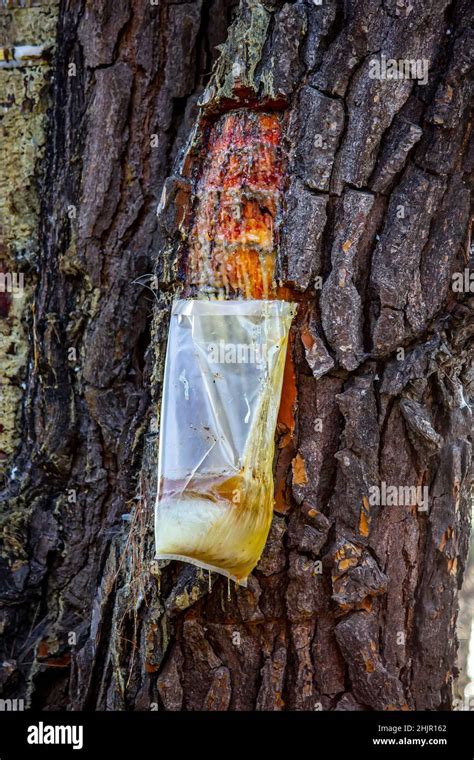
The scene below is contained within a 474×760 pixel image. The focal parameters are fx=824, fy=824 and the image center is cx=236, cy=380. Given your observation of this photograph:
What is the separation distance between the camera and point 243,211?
2168 mm

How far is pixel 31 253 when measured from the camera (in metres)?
2.75

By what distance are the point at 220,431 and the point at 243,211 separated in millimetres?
581

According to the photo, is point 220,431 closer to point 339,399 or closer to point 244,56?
point 339,399

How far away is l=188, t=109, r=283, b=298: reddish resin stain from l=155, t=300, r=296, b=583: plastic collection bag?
75 mm

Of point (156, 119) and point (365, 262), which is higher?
point (156, 119)

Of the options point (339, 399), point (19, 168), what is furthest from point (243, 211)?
point (19, 168)

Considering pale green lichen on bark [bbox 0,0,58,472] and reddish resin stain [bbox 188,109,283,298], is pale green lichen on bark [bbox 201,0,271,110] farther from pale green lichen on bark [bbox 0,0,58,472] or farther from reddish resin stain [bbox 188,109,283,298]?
pale green lichen on bark [bbox 0,0,58,472]

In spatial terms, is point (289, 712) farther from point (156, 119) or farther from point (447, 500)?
point (156, 119)

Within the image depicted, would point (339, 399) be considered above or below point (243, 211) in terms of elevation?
below

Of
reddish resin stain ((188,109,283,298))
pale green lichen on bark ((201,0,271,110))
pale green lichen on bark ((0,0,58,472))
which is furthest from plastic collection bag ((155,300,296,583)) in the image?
pale green lichen on bark ((0,0,58,472))

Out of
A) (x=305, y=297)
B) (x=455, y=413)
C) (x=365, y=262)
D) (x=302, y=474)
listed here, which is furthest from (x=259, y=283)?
(x=455, y=413)

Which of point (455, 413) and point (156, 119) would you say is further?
point (156, 119)

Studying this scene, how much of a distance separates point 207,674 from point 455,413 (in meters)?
0.98

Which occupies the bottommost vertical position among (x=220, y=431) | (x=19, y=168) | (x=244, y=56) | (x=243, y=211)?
(x=220, y=431)
